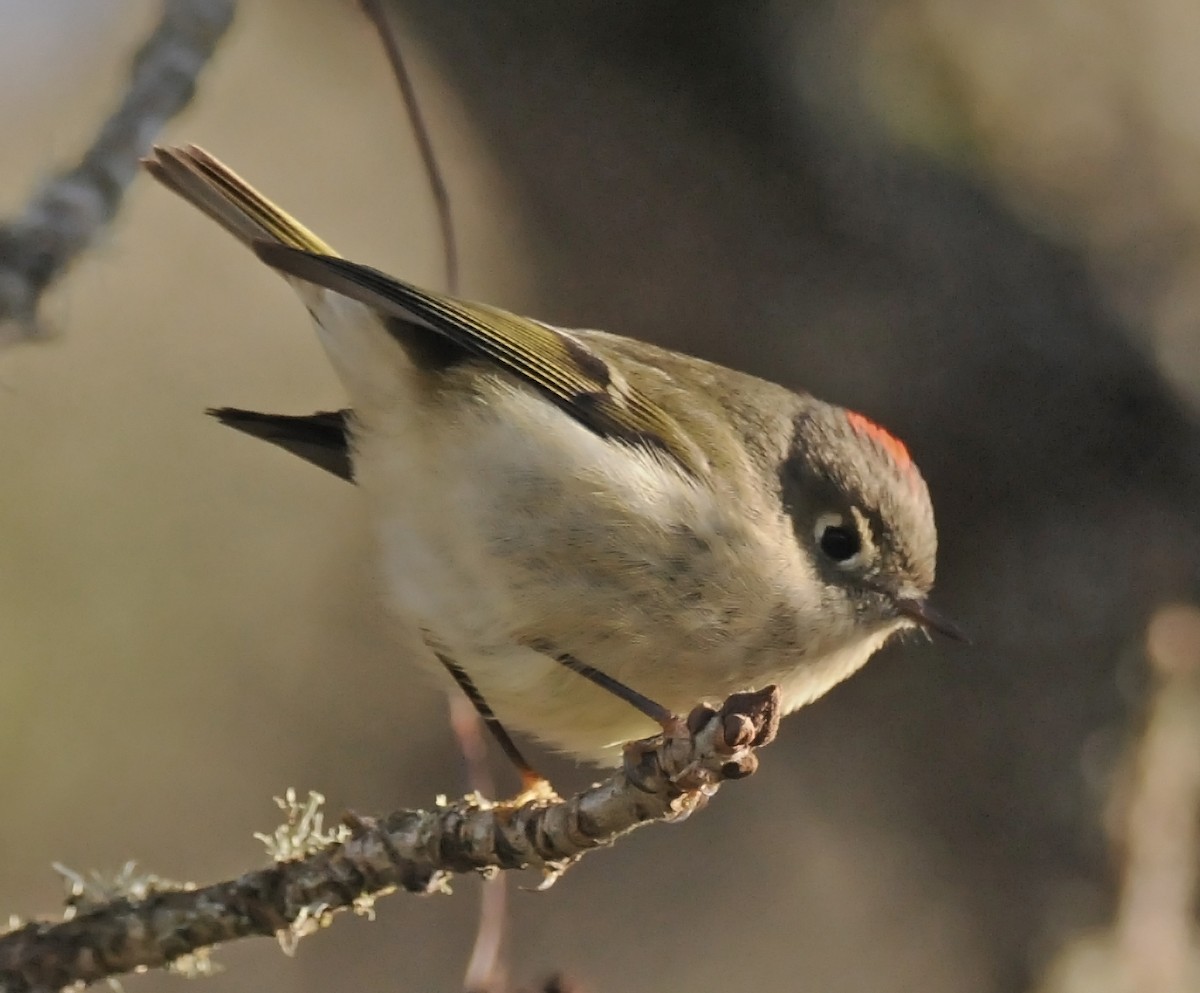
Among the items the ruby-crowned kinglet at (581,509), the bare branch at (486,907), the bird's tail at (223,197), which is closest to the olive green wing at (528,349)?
the ruby-crowned kinglet at (581,509)

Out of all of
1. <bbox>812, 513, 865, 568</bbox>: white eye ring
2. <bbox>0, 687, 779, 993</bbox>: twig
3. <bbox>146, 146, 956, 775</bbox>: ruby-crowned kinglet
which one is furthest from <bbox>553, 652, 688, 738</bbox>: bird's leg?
<bbox>812, 513, 865, 568</bbox>: white eye ring

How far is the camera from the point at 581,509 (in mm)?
1086

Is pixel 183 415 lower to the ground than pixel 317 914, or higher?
higher

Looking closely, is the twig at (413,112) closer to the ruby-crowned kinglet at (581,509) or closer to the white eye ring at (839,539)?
the ruby-crowned kinglet at (581,509)

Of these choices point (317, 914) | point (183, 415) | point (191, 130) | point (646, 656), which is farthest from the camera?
point (183, 415)

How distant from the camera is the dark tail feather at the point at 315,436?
4.26ft

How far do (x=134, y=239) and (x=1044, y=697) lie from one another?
1.92m

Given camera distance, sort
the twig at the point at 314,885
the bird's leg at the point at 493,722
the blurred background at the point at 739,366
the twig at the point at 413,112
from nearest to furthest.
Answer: the twig at the point at 314,885 < the twig at the point at 413,112 < the bird's leg at the point at 493,722 < the blurred background at the point at 739,366

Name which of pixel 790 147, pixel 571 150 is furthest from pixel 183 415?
pixel 790 147

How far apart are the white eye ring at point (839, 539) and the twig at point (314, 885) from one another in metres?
0.39

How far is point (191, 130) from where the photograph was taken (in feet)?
6.79

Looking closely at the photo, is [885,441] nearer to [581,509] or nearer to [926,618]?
[926,618]

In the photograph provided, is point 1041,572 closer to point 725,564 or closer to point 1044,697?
point 1044,697

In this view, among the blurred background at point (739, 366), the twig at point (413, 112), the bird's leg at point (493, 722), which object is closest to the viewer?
the twig at point (413, 112)
